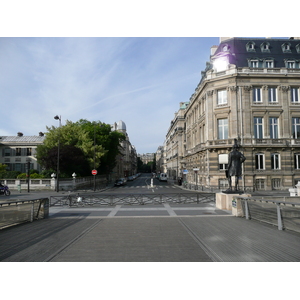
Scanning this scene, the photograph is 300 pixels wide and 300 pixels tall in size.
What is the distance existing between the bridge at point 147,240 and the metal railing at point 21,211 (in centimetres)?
5

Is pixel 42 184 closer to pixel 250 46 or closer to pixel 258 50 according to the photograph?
pixel 250 46

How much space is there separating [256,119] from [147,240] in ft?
106

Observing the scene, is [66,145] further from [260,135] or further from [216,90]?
[260,135]

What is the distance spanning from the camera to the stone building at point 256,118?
3441cm

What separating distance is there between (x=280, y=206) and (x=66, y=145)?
118 feet

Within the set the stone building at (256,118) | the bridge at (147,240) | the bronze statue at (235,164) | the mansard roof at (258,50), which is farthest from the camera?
the mansard roof at (258,50)

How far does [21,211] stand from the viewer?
10969 millimetres

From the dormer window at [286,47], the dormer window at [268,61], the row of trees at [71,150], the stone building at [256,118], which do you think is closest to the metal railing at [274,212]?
the stone building at [256,118]

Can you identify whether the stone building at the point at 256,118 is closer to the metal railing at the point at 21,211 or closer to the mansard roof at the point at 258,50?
the mansard roof at the point at 258,50

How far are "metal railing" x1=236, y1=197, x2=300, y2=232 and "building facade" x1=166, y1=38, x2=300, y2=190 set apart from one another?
22897 mm

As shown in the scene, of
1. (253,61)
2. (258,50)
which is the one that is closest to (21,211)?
(253,61)

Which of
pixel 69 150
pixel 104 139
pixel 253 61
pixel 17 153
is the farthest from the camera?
pixel 17 153

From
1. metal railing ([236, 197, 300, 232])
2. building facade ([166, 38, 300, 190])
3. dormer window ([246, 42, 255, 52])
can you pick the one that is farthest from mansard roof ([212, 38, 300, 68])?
metal railing ([236, 197, 300, 232])

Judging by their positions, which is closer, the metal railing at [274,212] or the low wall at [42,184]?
the metal railing at [274,212]
